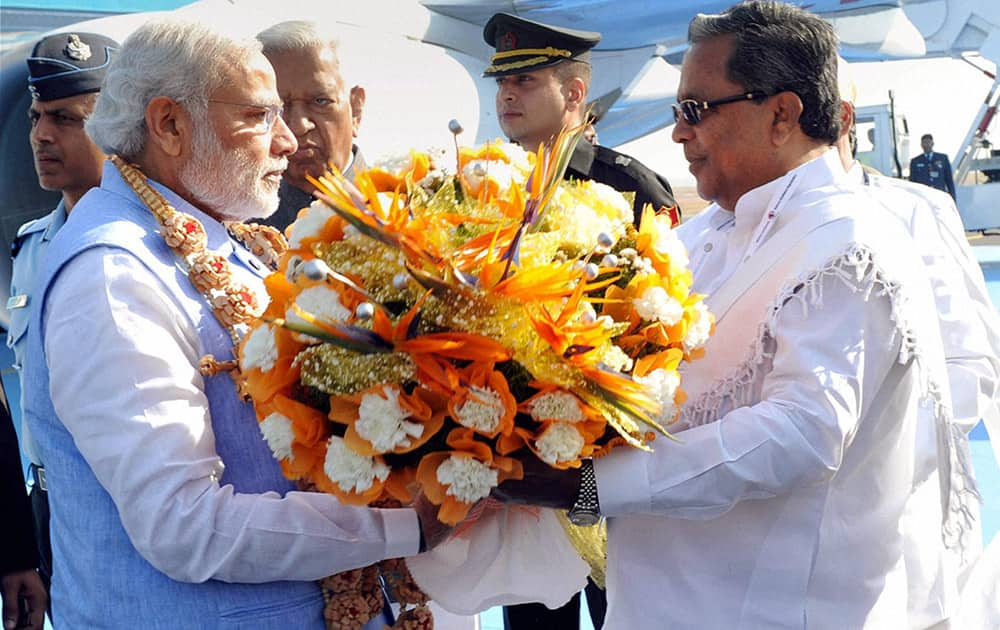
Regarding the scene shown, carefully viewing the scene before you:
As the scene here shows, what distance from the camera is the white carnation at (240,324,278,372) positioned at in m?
1.42

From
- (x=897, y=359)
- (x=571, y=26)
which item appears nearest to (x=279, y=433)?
(x=897, y=359)

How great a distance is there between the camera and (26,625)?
2.47 meters

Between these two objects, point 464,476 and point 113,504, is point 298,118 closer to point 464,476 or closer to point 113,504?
point 113,504

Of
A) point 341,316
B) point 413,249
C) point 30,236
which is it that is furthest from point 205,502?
point 30,236

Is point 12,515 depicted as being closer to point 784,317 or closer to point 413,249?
point 413,249

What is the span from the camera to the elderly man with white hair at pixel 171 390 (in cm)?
146

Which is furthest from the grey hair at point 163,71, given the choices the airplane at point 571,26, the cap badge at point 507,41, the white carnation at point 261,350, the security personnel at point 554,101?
the airplane at point 571,26

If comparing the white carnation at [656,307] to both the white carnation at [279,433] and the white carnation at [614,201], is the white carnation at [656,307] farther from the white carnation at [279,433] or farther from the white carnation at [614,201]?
the white carnation at [279,433]

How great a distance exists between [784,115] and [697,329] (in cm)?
51

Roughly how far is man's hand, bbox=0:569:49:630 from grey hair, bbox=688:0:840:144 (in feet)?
6.42

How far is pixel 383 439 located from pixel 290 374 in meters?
0.17

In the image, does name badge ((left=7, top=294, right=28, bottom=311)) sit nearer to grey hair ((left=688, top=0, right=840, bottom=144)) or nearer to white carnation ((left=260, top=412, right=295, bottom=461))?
white carnation ((left=260, top=412, right=295, bottom=461))

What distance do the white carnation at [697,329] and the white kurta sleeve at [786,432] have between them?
132 mm

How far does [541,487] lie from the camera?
1.55 metres
